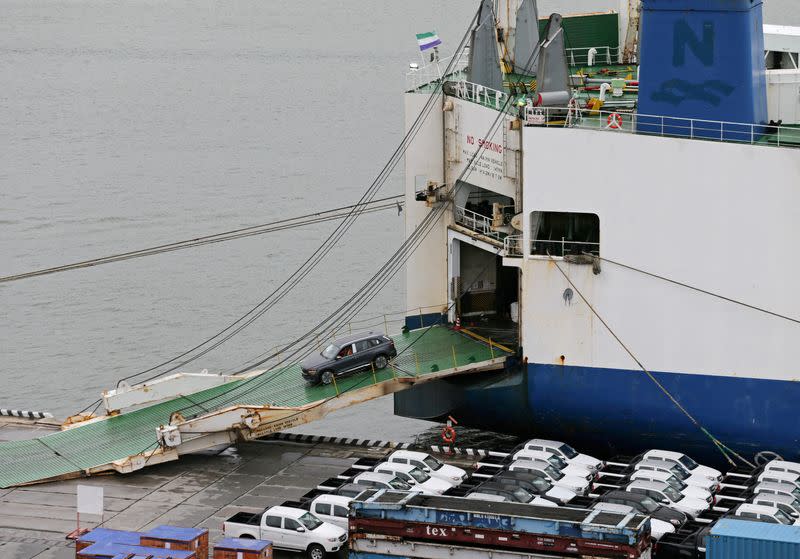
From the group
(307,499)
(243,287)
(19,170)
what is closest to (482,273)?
(307,499)

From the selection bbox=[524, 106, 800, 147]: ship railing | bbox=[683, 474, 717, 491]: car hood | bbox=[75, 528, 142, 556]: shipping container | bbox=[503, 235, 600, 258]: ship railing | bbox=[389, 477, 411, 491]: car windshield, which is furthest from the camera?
bbox=[503, 235, 600, 258]: ship railing

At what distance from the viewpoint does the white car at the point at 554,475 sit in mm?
30688

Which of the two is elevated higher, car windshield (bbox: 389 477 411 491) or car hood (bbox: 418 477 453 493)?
car windshield (bbox: 389 477 411 491)

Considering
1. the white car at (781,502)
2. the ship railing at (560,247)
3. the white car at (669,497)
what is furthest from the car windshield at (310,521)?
the ship railing at (560,247)

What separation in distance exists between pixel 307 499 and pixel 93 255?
110ft

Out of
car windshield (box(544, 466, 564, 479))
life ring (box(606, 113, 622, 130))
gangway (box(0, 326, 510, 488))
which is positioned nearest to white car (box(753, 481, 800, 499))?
car windshield (box(544, 466, 564, 479))

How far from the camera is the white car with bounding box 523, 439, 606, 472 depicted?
3244 cm

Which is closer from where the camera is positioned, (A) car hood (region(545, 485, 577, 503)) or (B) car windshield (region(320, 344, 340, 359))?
(A) car hood (region(545, 485, 577, 503))

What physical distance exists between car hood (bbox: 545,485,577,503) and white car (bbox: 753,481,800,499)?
393cm

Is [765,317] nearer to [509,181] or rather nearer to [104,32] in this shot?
[509,181]

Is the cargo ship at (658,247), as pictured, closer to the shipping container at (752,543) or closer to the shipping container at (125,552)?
the shipping container at (752,543)

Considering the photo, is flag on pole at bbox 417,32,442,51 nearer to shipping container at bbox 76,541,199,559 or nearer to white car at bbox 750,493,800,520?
white car at bbox 750,493,800,520

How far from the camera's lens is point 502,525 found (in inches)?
1025

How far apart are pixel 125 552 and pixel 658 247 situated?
1447 centimetres
